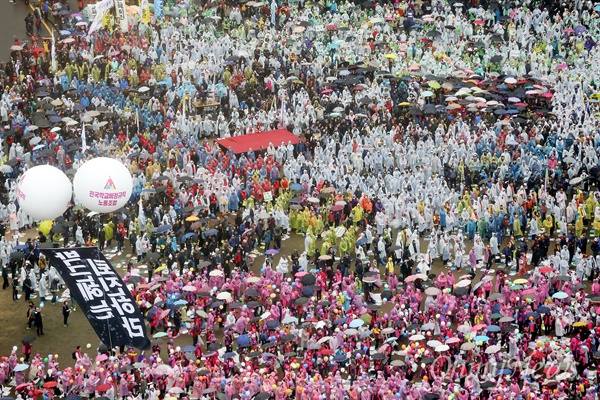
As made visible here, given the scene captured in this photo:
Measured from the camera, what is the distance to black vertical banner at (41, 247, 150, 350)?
41188 mm

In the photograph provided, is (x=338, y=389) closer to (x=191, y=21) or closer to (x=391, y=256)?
(x=391, y=256)

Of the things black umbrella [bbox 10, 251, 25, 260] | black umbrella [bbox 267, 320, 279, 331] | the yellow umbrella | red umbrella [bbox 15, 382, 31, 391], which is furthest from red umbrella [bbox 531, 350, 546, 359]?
the yellow umbrella

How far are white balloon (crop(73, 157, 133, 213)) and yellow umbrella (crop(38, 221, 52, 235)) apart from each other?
27.5 ft

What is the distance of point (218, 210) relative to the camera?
186 ft

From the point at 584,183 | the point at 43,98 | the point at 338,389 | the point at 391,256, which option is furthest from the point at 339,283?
the point at 43,98

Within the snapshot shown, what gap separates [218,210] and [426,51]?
1930 centimetres

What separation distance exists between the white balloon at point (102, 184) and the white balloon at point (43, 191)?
1.87 feet

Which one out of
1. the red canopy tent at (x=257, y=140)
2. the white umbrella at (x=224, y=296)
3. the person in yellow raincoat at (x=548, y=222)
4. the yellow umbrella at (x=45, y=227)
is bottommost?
the white umbrella at (x=224, y=296)

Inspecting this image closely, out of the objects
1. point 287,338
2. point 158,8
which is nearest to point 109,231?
point 287,338

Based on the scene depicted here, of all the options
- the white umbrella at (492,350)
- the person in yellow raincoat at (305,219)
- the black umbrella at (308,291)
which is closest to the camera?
the white umbrella at (492,350)

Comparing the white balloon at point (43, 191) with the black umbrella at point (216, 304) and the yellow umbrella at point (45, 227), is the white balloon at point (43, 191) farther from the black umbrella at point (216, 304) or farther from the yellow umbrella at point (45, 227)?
the yellow umbrella at point (45, 227)

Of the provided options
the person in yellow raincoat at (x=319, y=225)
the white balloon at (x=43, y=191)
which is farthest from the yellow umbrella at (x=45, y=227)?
the person in yellow raincoat at (x=319, y=225)

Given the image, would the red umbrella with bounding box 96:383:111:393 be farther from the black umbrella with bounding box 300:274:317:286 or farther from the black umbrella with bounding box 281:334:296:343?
the black umbrella with bounding box 300:274:317:286

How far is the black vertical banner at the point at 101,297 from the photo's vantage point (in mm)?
41188
